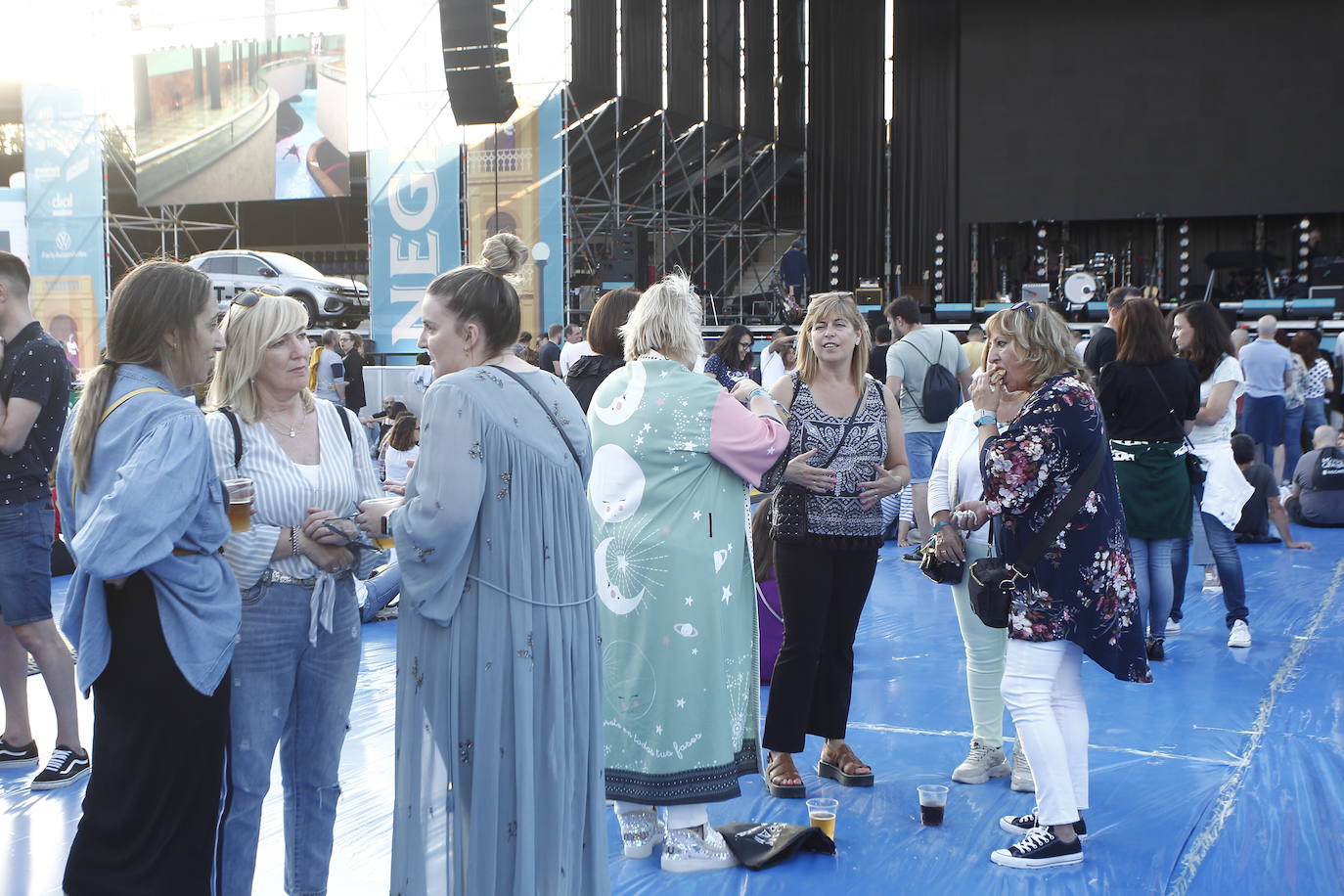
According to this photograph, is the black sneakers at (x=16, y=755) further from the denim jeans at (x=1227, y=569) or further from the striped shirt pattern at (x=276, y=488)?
the denim jeans at (x=1227, y=569)

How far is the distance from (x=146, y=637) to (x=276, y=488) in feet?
1.36

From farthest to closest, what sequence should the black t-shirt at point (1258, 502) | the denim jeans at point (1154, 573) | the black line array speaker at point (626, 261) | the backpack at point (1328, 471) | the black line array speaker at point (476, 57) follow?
the black line array speaker at point (626, 261) → the black line array speaker at point (476, 57) → the backpack at point (1328, 471) → the black t-shirt at point (1258, 502) → the denim jeans at point (1154, 573)

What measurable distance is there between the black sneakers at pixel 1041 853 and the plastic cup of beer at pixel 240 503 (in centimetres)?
212

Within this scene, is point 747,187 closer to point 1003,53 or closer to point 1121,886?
point 1003,53

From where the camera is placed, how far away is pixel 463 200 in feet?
52.1

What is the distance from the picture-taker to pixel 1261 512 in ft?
26.7

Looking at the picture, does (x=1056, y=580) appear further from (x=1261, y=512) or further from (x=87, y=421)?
(x=1261, y=512)

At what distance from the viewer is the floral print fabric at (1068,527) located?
3121 millimetres

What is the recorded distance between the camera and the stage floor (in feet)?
10.3

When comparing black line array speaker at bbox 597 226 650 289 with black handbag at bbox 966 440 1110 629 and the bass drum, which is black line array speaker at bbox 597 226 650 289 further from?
black handbag at bbox 966 440 1110 629

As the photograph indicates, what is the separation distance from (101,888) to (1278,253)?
2003 centimetres

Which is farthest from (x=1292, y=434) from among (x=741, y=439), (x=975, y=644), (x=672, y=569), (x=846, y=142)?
(x=846, y=142)

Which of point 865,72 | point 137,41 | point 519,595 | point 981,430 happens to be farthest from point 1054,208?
point 519,595

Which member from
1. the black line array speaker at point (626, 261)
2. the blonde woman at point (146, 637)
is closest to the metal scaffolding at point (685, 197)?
the black line array speaker at point (626, 261)
